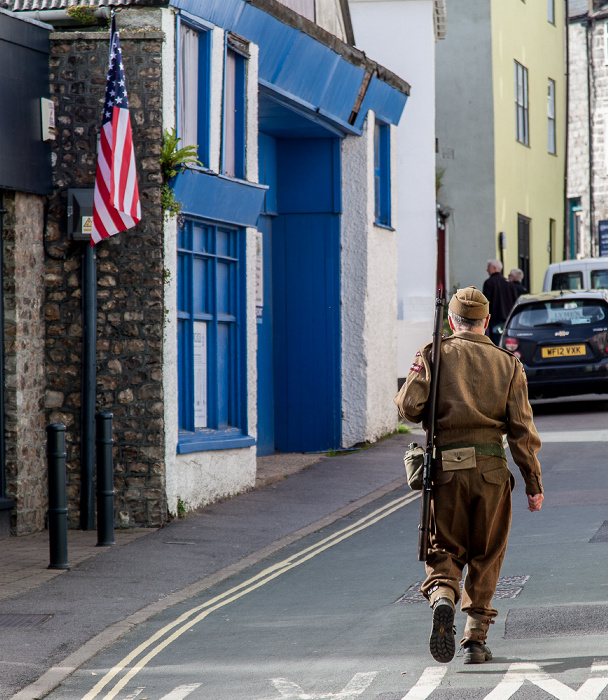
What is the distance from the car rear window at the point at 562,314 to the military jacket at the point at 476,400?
467 inches

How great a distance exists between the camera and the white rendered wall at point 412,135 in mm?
22828

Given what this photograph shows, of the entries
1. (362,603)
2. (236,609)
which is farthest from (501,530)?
(236,609)

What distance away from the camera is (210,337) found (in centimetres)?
1251

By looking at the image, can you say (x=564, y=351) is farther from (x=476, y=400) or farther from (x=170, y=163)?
(x=476, y=400)

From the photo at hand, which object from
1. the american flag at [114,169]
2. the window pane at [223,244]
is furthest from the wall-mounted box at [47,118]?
the window pane at [223,244]

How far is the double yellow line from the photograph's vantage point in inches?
255

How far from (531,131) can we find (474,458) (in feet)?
83.1

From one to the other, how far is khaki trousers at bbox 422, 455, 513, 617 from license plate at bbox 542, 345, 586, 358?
11.8 meters

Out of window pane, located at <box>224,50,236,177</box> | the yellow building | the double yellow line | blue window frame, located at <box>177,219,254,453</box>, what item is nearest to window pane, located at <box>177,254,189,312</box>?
blue window frame, located at <box>177,219,254,453</box>

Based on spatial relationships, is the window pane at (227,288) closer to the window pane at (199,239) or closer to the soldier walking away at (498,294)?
the window pane at (199,239)

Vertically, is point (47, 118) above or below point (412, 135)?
below

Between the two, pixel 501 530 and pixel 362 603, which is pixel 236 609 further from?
pixel 501 530

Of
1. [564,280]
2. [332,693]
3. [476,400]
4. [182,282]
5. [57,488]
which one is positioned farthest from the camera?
[564,280]

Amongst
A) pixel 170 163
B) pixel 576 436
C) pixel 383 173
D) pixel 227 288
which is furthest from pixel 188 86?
pixel 576 436
